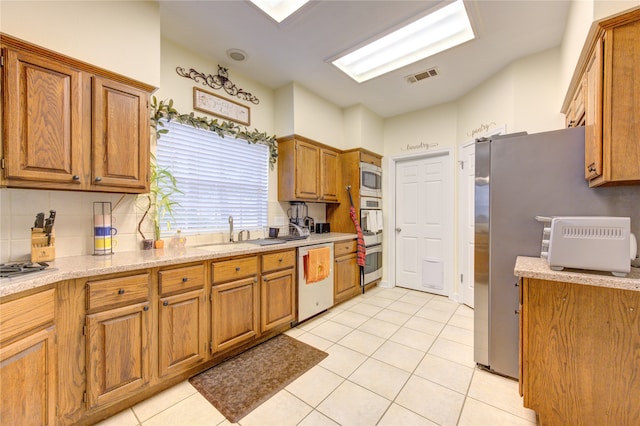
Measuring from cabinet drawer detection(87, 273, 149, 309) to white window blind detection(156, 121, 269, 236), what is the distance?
33.1 inches

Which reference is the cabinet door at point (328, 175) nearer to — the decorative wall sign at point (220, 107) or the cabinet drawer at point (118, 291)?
the decorative wall sign at point (220, 107)

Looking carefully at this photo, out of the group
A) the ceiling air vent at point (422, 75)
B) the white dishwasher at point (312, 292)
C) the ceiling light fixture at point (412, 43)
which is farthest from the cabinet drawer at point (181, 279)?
the ceiling air vent at point (422, 75)

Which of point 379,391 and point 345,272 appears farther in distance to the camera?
point 345,272

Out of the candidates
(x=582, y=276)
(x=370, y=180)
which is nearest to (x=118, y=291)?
(x=582, y=276)

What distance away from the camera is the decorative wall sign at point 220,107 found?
8.46 feet

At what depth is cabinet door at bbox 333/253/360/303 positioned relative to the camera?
3.29 m

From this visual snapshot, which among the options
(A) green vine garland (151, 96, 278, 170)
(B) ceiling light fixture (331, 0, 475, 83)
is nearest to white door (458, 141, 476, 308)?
(B) ceiling light fixture (331, 0, 475, 83)

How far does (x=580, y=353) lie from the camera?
4.36 feet

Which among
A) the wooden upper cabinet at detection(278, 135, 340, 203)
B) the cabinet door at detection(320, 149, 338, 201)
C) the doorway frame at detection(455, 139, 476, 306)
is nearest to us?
the wooden upper cabinet at detection(278, 135, 340, 203)

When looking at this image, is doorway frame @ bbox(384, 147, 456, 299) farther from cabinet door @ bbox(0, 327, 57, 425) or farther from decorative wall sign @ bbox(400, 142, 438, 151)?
cabinet door @ bbox(0, 327, 57, 425)

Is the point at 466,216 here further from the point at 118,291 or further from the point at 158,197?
the point at 118,291

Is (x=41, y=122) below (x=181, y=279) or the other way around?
the other way around

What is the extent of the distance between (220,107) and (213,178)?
0.76m

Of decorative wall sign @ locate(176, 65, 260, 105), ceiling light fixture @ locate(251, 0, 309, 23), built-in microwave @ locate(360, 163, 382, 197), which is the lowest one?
built-in microwave @ locate(360, 163, 382, 197)
